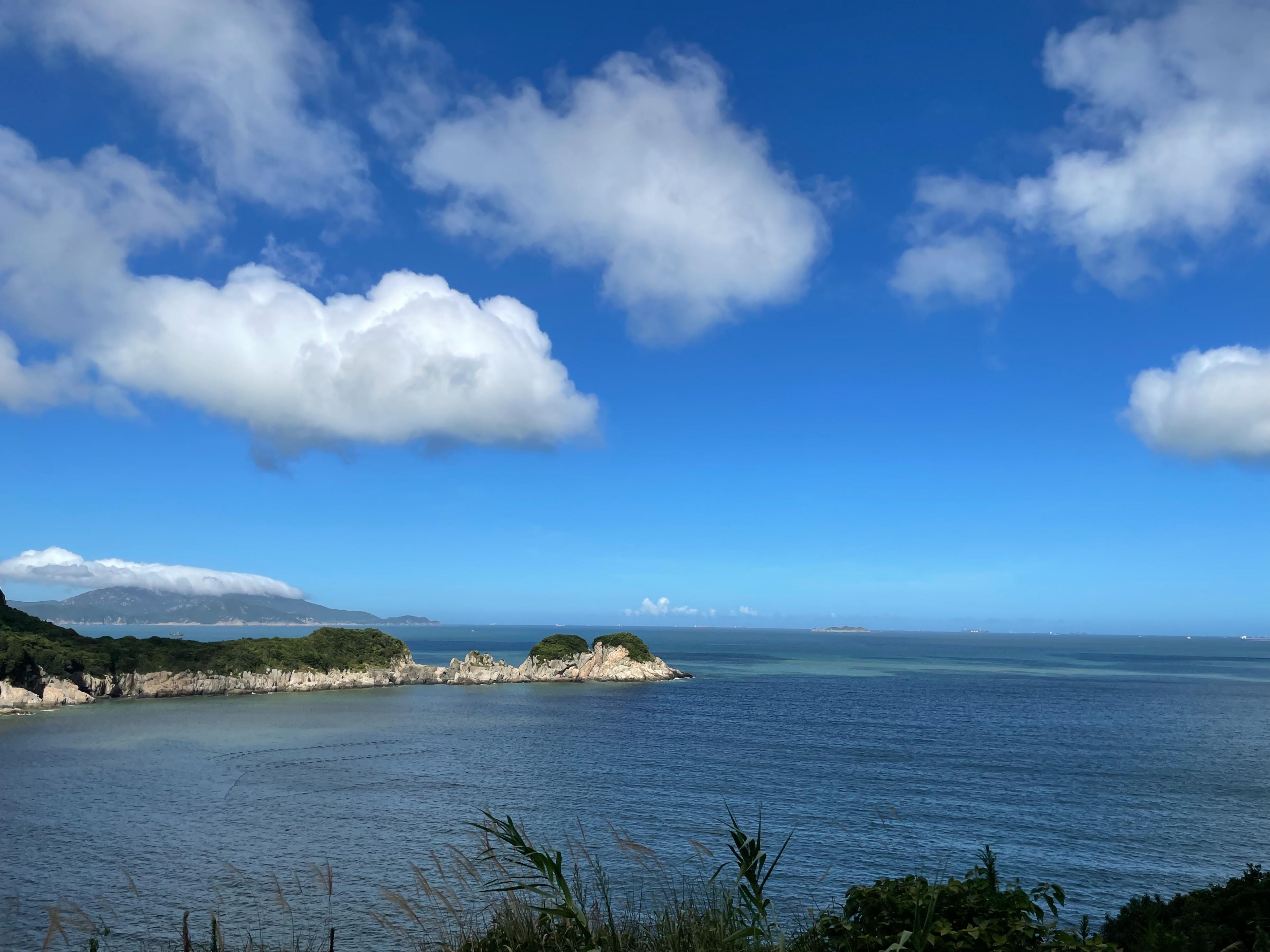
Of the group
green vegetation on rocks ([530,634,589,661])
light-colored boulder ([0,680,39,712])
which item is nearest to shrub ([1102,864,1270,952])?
light-colored boulder ([0,680,39,712])

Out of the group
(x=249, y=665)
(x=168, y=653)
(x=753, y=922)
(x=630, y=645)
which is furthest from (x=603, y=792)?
(x=630, y=645)

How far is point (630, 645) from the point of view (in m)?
156

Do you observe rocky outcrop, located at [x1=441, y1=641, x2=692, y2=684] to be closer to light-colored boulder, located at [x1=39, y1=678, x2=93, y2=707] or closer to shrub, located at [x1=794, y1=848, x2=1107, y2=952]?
light-colored boulder, located at [x1=39, y1=678, x2=93, y2=707]

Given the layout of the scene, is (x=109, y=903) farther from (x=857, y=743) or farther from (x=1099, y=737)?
(x=1099, y=737)

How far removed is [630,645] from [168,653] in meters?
79.5

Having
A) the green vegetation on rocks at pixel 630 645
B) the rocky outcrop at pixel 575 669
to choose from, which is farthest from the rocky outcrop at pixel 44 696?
the green vegetation on rocks at pixel 630 645

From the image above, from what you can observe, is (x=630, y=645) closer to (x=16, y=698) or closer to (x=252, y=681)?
(x=252, y=681)

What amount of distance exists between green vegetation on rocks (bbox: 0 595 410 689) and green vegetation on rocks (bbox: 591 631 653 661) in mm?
38175

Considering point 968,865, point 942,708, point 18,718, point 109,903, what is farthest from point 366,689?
point 968,865

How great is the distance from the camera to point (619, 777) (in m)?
58.5

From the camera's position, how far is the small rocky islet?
100250mm

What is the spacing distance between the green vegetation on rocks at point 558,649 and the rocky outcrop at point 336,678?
817 mm

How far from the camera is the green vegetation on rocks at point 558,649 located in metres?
151

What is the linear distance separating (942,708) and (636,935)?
357ft
